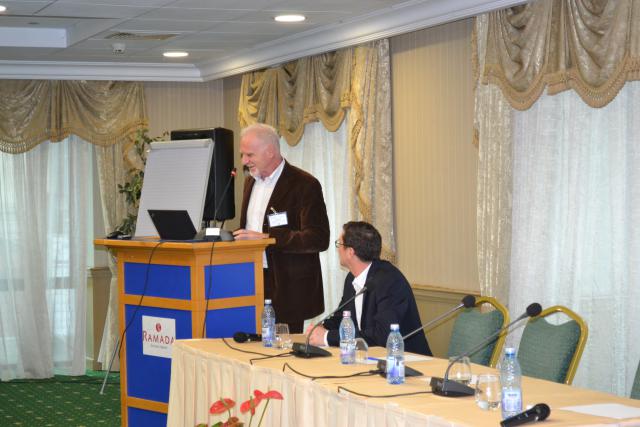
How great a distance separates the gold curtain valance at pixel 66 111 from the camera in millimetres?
9008

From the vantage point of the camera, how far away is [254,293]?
5.18 meters

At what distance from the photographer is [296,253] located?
18.1ft

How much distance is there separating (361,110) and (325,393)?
12.9ft

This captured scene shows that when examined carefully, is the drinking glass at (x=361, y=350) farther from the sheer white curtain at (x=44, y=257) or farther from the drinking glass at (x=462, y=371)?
the sheer white curtain at (x=44, y=257)

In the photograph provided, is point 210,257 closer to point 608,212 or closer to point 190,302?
point 190,302

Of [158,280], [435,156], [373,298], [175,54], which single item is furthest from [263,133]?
[175,54]

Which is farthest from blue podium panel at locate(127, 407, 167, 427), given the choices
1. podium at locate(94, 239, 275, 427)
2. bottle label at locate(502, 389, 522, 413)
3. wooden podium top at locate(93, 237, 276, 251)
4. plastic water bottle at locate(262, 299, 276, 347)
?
bottle label at locate(502, 389, 522, 413)

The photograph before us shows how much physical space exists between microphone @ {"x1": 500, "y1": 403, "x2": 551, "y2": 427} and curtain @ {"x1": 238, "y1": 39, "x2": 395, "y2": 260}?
418cm

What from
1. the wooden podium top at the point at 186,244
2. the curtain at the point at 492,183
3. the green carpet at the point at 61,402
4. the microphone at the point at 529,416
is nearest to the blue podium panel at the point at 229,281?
the wooden podium top at the point at 186,244

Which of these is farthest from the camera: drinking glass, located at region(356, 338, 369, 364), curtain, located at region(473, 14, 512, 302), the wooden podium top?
curtain, located at region(473, 14, 512, 302)

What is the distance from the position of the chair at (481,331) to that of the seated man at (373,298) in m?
0.18

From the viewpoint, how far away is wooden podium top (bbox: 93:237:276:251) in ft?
15.9

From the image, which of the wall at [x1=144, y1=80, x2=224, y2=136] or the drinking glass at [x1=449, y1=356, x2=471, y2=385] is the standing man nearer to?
the drinking glass at [x1=449, y1=356, x2=471, y2=385]

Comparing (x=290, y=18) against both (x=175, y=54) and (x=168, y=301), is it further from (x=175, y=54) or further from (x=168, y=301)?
(x=168, y=301)
